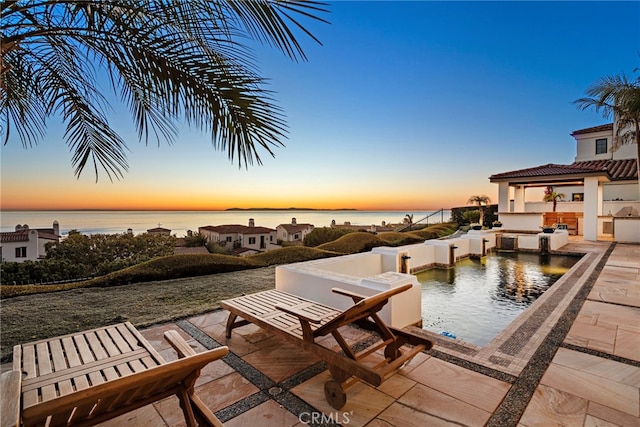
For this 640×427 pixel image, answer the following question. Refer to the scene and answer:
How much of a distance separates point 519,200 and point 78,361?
1811 centimetres

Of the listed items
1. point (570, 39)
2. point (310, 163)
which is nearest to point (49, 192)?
point (310, 163)

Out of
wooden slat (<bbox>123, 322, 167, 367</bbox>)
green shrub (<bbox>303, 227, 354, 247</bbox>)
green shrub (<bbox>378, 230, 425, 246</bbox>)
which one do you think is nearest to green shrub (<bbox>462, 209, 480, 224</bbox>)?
green shrub (<bbox>378, 230, 425, 246</bbox>)

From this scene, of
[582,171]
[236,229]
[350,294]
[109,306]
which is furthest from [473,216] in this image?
[109,306]

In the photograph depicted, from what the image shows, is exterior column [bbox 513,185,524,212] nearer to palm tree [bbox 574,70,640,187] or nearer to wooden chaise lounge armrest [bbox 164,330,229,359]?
palm tree [bbox 574,70,640,187]

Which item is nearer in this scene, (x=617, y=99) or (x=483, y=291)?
(x=483, y=291)

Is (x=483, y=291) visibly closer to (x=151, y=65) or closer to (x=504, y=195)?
(x=151, y=65)

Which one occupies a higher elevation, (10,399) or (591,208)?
(591,208)

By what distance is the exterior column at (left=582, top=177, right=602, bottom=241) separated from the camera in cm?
1273

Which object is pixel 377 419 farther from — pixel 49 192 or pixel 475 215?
pixel 475 215

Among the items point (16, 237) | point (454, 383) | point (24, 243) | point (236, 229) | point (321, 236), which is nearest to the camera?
point (454, 383)

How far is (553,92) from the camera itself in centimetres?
1367

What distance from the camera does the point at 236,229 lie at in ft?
50.6

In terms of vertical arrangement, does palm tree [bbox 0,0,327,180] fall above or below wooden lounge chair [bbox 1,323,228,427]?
above

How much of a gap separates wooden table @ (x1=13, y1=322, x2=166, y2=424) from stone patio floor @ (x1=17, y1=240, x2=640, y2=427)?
0.50 meters
